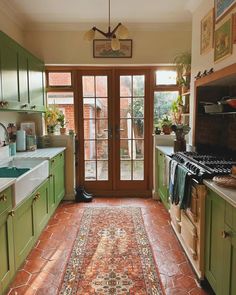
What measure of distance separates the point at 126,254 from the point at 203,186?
114 centimetres

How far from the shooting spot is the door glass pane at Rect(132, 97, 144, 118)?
4430 millimetres

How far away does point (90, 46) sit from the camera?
405 cm

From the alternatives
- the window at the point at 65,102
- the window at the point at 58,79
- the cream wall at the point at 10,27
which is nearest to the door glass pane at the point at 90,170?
the window at the point at 65,102

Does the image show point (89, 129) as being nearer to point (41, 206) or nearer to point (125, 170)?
point (125, 170)

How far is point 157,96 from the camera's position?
4.41m

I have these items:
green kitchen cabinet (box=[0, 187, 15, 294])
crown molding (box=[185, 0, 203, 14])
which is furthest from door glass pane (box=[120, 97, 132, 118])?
green kitchen cabinet (box=[0, 187, 15, 294])

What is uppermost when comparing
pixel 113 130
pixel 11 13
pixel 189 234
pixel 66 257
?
pixel 11 13

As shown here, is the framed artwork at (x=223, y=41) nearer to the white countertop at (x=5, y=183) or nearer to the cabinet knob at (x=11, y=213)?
the white countertop at (x=5, y=183)

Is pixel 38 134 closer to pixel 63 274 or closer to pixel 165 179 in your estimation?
pixel 165 179

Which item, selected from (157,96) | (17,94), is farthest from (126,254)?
(157,96)

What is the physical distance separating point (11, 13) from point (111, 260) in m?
3.21

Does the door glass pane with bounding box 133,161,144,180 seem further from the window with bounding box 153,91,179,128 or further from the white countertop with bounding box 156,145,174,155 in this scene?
the window with bounding box 153,91,179,128

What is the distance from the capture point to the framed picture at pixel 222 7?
2.23 metres

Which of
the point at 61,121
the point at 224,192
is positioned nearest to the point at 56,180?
the point at 61,121
